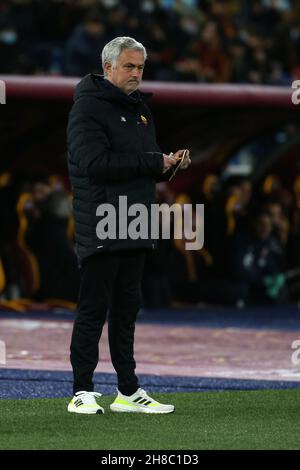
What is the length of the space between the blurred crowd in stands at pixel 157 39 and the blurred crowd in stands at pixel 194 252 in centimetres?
135

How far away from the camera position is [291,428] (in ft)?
24.3

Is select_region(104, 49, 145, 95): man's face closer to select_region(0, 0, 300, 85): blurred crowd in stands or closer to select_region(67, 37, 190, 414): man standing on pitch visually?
select_region(67, 37, 190, 414): man standing on pitch

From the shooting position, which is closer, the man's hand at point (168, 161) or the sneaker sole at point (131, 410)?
the man's hand at point (168, 161)

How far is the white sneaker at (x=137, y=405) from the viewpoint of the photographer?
7867mm

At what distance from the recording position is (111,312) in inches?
307

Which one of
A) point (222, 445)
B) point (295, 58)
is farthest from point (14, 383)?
point (295, 58)

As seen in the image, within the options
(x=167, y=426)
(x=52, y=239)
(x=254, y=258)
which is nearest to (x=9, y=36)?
(x=52, y=239)

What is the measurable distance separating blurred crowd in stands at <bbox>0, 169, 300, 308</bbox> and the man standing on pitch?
830 cm

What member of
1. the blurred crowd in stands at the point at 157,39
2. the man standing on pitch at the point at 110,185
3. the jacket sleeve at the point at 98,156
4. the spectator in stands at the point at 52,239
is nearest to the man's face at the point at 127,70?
the man standing on pitch at the point at 110,185

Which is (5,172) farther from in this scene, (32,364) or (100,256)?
(100,256)

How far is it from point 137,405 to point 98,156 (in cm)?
143

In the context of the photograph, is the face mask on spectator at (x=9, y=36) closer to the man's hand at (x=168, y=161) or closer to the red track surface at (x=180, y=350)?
the red track surface at (x=180, y=350)

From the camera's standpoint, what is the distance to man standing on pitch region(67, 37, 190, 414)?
7488 millimetres
